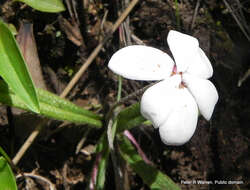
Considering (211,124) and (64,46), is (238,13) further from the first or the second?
(64,46)

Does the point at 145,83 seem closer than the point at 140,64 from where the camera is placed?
No

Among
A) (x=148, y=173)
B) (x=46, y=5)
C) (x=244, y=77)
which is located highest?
(x=46, y=5)

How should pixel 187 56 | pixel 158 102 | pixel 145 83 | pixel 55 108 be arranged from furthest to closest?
1. pixel 145 83
2. pixel 55 108
3. pixel 187 56
4. pixel 158 102

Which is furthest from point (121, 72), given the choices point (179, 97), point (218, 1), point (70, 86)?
point (218, 1)

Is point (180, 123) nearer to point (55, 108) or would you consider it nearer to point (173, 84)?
point (173, 84)


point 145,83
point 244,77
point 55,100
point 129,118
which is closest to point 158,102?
point 129,118

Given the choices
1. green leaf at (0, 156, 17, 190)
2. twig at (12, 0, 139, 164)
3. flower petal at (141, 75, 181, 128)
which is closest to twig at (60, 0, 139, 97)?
twig at (12, 0, 139, 164)
